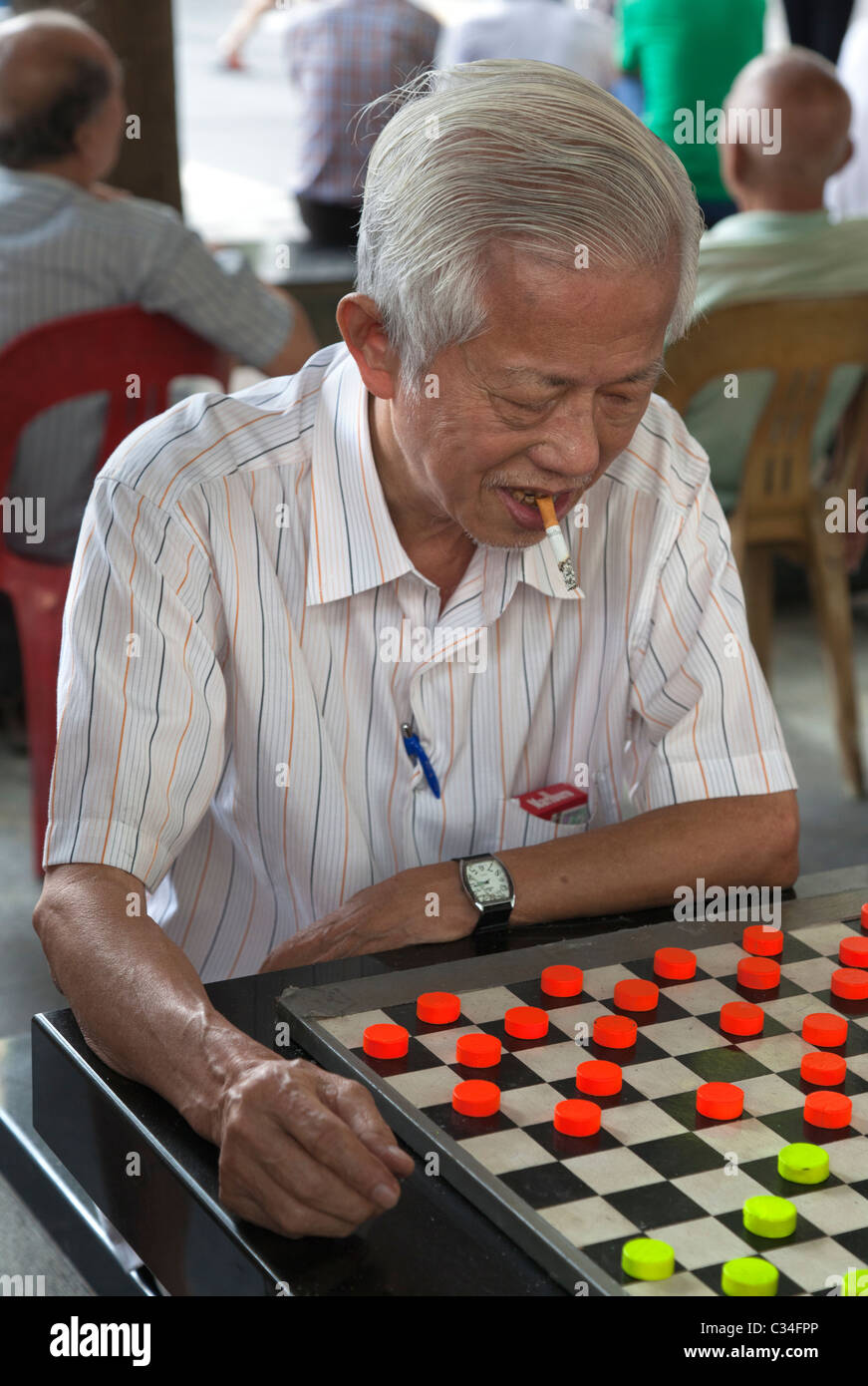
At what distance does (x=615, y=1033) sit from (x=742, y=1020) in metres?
0.09

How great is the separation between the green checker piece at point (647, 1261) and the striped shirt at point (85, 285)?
2208mm

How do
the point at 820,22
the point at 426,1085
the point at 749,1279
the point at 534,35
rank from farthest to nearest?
the point at 820,22 → the point at 534,35 → the point at 426,1085 → the point at 749,1279

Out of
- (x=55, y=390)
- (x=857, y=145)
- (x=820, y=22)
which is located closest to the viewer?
(x=55, y=390)

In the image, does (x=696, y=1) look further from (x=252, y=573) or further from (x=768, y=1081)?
(x=768, y=1081)

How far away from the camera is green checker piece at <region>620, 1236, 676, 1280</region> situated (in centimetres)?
88

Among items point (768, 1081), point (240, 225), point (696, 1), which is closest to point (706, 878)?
point (768, 1081)

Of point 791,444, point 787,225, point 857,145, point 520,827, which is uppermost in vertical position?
point 857,145

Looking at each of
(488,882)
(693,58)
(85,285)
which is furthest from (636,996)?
(693,58)

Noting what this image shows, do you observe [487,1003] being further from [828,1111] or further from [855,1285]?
[855,1285]

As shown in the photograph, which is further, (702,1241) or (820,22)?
(820,22)

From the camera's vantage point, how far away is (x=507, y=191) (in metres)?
1.25

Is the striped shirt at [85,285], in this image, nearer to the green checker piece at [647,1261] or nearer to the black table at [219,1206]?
the black table at [219,1206]

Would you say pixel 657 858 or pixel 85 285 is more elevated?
pixel 85 285

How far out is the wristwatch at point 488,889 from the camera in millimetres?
1381
